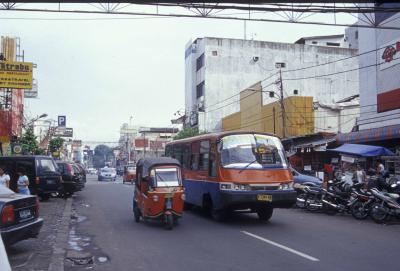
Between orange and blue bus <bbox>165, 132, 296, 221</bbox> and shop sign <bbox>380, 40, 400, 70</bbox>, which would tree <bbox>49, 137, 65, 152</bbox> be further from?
orange and blue bus <bbox>165, 132, 296, 221</bbox>

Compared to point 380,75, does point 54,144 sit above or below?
below

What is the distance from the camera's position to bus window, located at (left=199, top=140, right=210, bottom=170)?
15211 mm

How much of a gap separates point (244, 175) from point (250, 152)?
813 millimetres

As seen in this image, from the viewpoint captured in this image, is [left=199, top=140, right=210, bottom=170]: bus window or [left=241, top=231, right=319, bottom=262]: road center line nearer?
[left=241, top=231, right=319, bottom=262]: road center line

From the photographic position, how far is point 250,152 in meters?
14.1

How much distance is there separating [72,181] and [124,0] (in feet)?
37.8

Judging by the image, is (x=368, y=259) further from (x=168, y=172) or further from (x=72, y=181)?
(x=72, y=181)

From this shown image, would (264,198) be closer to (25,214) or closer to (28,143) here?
(25,214)

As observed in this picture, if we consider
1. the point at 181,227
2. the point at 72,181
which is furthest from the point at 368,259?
the point at 72,181

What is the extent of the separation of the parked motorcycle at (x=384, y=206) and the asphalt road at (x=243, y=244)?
399 millimetres

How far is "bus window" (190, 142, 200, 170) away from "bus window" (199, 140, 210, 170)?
37 cm

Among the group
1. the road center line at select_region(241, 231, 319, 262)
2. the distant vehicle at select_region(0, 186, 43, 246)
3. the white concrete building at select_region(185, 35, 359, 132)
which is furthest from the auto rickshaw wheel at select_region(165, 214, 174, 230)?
the white concrete building at select_region(185, 35, 359, 132)

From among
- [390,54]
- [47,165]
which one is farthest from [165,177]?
[390,54]

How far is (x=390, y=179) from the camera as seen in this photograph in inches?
626
